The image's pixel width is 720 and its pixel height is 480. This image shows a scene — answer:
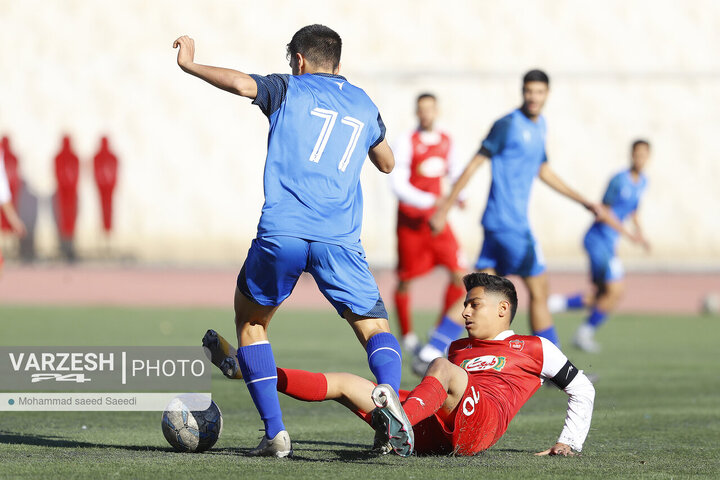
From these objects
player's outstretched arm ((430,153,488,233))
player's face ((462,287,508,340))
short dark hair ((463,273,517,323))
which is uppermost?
player's outstretched arm ((430,153,488,233))

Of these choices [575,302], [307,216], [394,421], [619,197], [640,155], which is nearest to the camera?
[394,421]

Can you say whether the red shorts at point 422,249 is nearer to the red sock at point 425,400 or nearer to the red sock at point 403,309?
the red sock at point 403,309

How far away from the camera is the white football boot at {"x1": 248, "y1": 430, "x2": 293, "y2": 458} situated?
566 centimetres

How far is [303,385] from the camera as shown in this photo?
5.79m

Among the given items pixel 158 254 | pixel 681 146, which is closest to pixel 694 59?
pixel 681 146

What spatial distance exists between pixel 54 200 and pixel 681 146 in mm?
14182

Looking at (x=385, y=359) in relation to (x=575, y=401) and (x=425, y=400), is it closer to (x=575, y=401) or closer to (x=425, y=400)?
(x=425, y=400)

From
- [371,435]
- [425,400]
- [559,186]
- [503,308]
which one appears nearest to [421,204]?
[559,186]

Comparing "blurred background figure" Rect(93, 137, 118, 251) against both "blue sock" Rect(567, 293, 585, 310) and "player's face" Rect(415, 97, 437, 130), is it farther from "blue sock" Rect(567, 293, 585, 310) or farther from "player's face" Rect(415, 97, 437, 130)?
"player's face" Rect(415, 97, 437, 130)

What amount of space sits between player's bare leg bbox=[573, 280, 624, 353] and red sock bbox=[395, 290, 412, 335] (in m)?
2.32

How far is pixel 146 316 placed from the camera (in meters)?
17.5

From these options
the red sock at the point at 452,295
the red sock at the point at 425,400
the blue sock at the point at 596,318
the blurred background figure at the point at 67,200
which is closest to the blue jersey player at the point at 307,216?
the red sock at the point at 425,400

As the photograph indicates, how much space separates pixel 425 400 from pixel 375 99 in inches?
851

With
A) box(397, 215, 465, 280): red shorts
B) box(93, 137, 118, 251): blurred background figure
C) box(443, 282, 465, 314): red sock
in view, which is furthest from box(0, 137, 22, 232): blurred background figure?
box(443, 282, 465, 314): red sock
